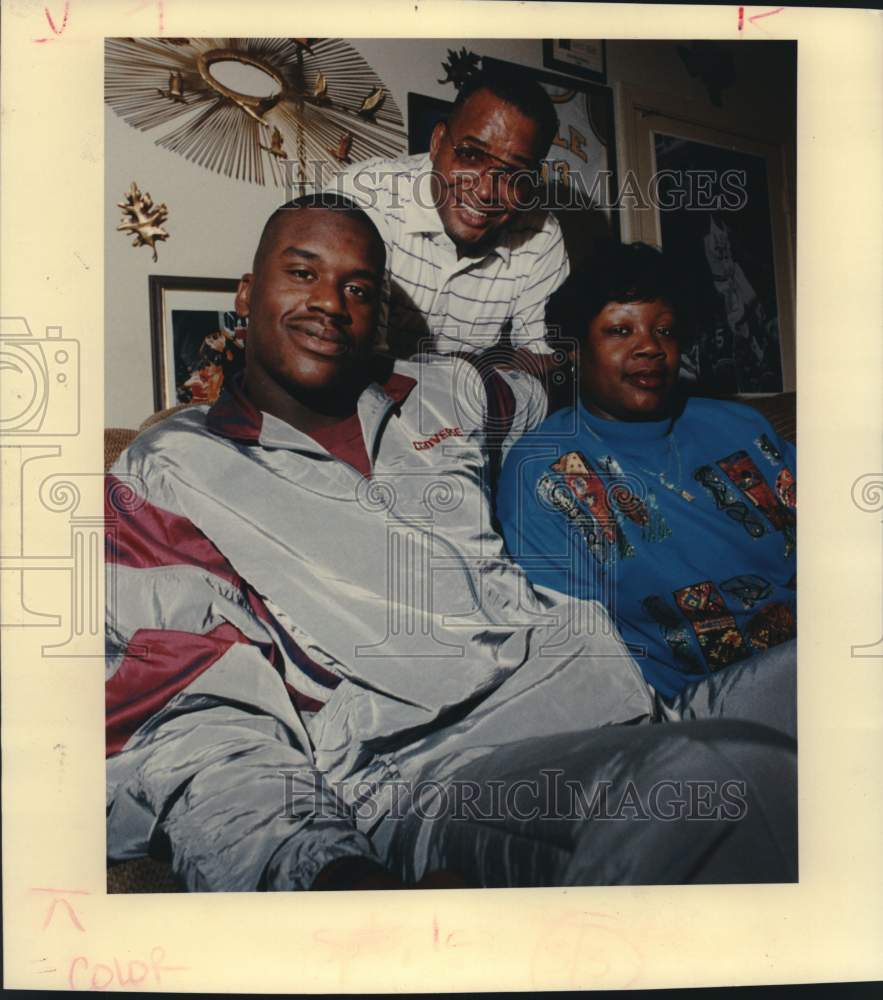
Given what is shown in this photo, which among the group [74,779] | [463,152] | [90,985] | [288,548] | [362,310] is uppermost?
[463,152]

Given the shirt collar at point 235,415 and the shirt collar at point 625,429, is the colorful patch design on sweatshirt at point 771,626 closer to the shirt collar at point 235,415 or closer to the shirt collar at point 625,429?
the shirt collar at point 625,429

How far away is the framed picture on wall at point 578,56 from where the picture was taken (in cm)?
291

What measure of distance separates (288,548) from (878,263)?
2.09 m

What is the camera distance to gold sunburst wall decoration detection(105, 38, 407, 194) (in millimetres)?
2867

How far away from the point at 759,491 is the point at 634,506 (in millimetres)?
416

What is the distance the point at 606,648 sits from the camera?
2.87 metres

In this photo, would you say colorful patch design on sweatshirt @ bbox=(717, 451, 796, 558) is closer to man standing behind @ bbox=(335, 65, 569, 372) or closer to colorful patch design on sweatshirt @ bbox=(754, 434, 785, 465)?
colorful patch design on sweatshirt @ bbox=(754, 434, 785, 465)

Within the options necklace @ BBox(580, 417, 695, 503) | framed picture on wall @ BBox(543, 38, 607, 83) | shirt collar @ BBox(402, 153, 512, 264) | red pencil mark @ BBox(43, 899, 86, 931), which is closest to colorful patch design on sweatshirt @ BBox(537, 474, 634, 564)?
necklace @ BBox(580, 417, 695, 503)

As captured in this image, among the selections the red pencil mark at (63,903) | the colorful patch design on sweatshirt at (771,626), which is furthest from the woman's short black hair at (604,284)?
the red pencil mark at (63,903)

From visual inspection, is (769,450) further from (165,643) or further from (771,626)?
(165,643)

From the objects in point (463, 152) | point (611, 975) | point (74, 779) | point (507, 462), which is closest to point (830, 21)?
point (463, 152)

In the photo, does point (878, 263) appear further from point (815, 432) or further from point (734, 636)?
point (734, 636)

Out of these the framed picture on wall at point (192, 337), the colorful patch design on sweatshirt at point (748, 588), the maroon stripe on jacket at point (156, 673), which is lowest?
the maroon stripe on jacket at point (156, 673)

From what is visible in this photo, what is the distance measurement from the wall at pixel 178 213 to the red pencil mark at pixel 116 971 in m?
1.65
